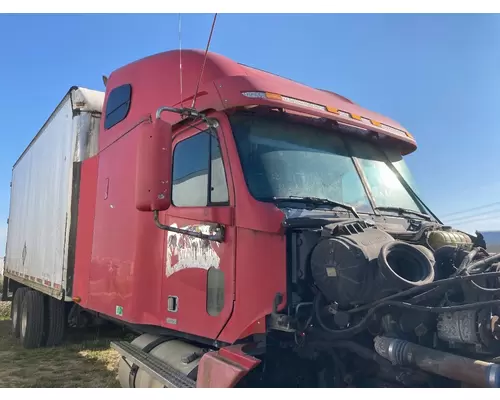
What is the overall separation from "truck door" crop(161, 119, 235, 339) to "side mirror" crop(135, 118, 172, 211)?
45 centimetres

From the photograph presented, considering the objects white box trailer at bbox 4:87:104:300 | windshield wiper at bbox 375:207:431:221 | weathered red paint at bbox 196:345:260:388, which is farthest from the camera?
white box trailer at bbox 4:87:104:300

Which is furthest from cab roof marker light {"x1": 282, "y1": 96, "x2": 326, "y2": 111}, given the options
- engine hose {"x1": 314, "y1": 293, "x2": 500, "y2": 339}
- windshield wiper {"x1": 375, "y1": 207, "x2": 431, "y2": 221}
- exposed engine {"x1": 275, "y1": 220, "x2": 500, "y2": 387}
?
engine hose {"x1": 314, "y1": 293, "x2": 500, "y2": 339}

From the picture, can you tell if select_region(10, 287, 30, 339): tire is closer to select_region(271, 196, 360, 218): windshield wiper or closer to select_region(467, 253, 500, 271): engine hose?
select_region(271, 196, 360, 218): windshield wiper

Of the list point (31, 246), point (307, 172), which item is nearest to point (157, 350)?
point (307, 172)

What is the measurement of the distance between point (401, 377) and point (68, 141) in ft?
17.4

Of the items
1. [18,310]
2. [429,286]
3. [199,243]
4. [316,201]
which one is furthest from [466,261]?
[18,310]

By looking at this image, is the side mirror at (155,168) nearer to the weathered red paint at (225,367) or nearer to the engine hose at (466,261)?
the weathered red paint at (225,367)

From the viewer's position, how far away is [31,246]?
328 inches

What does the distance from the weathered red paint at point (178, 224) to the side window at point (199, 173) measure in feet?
0.25

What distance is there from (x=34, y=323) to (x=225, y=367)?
6.04m

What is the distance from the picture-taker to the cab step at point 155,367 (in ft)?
10.6

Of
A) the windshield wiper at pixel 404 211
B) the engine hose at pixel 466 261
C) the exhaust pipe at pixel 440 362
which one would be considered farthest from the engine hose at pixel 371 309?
the windshield wiper at pixel 404 211

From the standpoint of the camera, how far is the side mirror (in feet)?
10.1

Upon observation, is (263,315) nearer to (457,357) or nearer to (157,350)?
(457,357)
